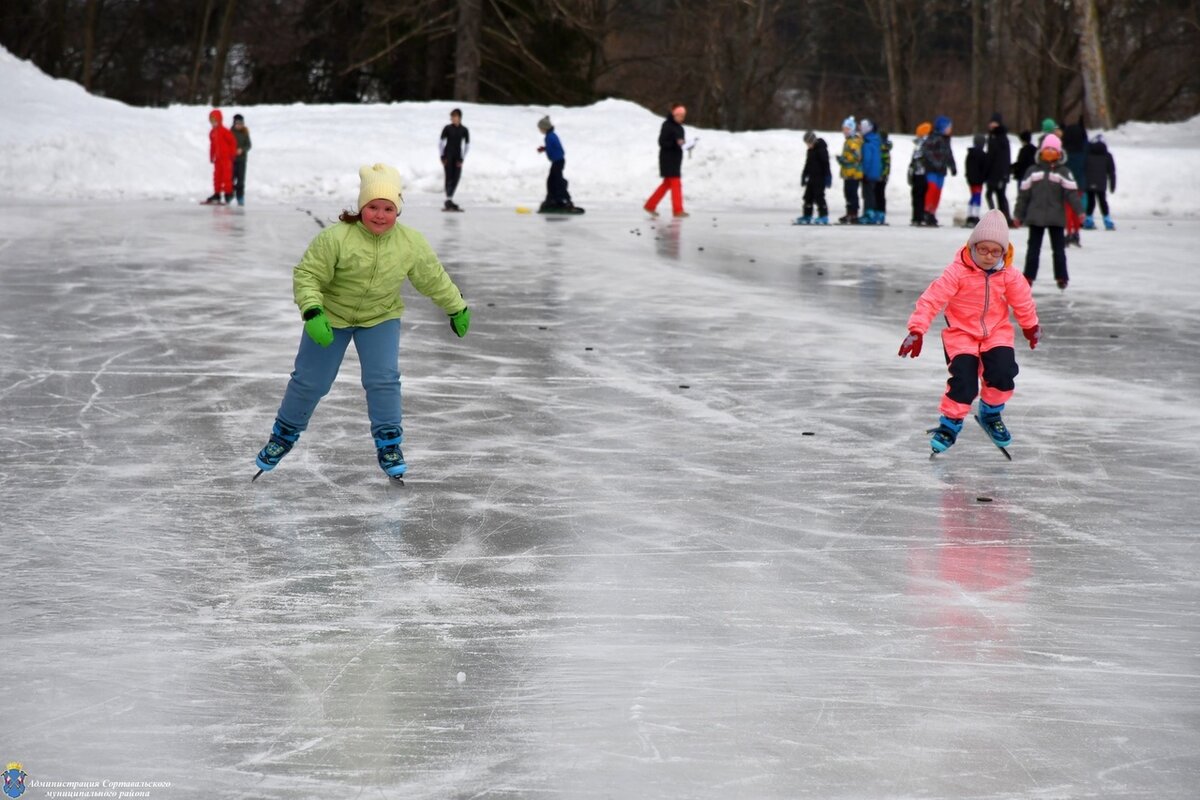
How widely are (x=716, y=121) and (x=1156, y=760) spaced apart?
39.8m

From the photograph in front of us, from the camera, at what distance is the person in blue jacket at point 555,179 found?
21.5 metres

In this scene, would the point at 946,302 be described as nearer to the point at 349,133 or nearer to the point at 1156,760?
the point at 1156,760

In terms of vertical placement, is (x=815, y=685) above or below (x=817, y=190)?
below

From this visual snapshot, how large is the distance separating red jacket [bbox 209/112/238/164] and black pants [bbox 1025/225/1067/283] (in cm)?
1230

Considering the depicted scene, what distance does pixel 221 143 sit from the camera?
22.1 metres

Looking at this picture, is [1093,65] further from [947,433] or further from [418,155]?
[947,433]

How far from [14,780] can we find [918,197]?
18.6m

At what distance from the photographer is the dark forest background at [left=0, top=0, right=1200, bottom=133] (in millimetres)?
36344

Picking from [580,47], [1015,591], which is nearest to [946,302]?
[1015,591]

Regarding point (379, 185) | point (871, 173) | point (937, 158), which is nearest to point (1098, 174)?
point (937, 158)

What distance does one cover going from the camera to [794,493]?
19.1ft

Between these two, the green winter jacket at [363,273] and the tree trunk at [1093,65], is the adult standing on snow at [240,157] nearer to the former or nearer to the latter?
the green winter jacket at [363,273]

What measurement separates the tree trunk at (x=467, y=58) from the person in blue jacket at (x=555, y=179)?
13.8m

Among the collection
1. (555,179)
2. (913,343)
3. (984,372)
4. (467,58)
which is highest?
(467,58)
